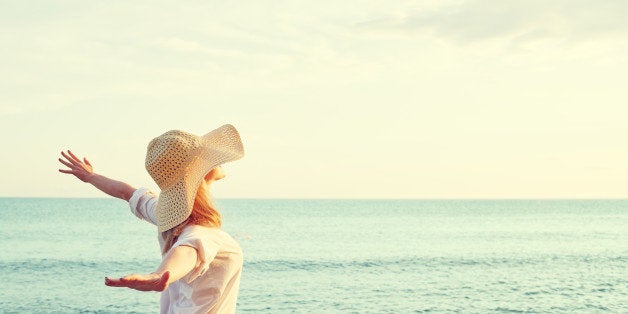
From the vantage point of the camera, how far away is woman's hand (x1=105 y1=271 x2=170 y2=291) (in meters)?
2.16

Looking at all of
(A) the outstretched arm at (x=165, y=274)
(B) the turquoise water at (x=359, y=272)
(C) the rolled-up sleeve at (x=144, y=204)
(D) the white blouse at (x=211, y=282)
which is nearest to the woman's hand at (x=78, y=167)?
(C) the rolled-up sleeve at (x=144, y=204)

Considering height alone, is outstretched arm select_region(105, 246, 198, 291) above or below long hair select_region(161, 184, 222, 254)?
below

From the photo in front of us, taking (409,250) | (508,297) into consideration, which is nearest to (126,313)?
(508,297)

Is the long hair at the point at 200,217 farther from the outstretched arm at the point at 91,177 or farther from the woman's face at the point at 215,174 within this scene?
the outstretched arm at the point at 91,177

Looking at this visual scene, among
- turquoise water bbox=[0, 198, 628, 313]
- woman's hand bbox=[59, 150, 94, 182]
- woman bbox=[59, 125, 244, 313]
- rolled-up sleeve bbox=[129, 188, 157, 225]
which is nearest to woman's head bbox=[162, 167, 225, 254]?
woman bbox=[59, 125, 244, 313]

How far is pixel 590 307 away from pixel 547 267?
34.7ft

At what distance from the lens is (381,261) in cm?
3188

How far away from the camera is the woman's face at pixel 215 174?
2.87 metres

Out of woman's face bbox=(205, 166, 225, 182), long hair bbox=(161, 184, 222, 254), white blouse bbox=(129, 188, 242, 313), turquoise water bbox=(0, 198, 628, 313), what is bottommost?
turquoise water bbox=(0, 198, 628, 313)

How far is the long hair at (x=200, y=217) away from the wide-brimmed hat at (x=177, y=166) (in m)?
0.04

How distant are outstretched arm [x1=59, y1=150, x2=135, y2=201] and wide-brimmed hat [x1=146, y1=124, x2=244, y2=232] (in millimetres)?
581

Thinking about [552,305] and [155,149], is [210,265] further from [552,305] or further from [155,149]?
[552,305]

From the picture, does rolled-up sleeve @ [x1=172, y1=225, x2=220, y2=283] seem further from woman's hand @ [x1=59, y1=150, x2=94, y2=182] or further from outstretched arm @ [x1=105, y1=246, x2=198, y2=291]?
woman's hand @ [x1=59, y1=150, x2=94, y2=182]

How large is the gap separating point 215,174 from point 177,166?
15 cm
